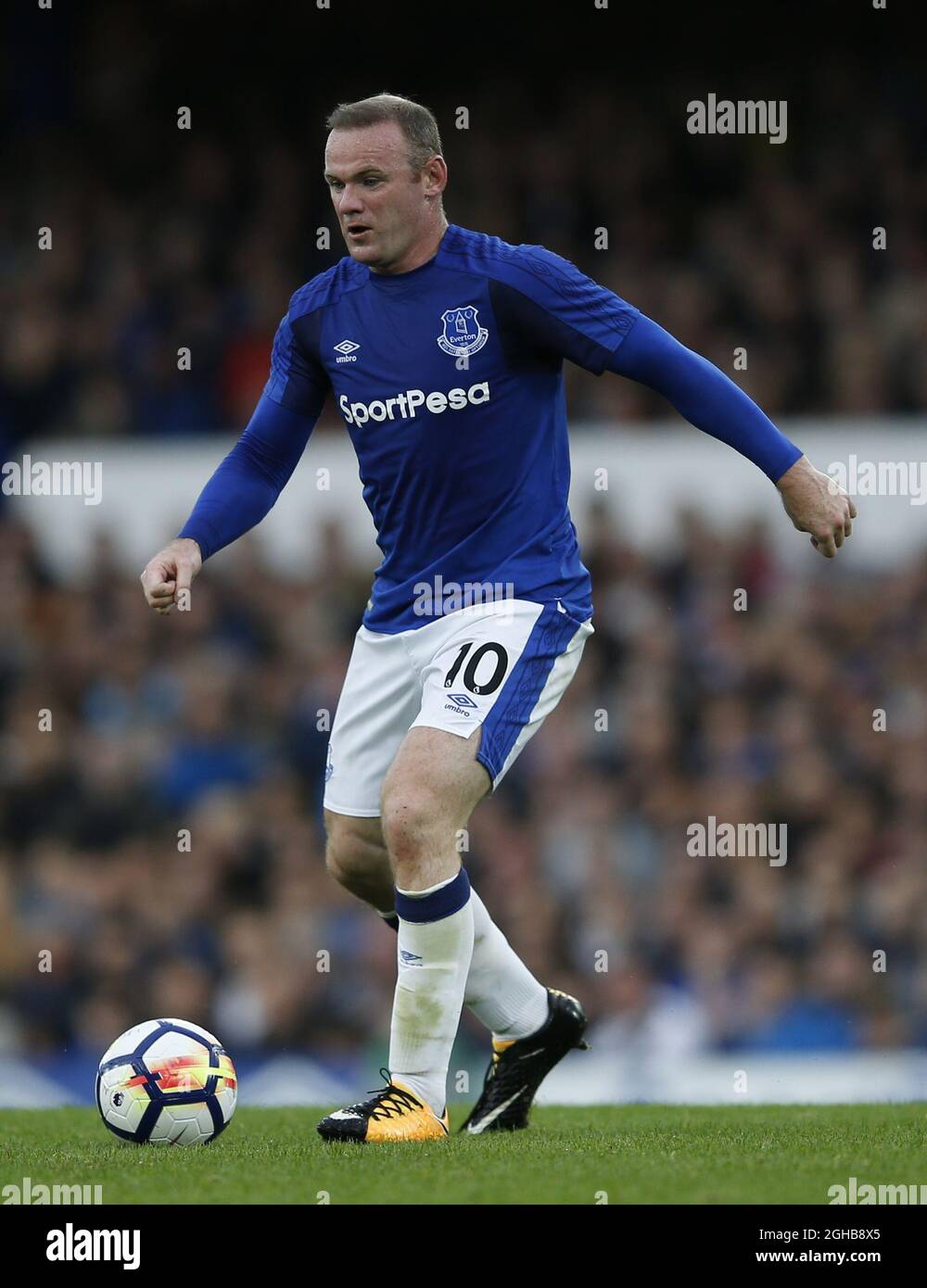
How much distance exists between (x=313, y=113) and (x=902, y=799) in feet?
23.3

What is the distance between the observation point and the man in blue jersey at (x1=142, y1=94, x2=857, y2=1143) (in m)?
5.25

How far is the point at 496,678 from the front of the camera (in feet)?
17.5

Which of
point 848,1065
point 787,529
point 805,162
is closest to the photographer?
point 848,1065

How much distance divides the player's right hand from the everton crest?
948 mm

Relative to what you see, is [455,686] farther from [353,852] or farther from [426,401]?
[426,401]

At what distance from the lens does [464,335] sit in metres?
5.47

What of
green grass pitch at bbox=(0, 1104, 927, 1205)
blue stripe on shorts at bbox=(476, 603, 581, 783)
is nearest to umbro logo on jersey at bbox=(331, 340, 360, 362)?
blue stripe on shorts at bbox=(476, 603, 581, 783)

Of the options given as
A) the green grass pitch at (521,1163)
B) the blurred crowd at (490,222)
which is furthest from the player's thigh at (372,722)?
the blurred crowd at (490,222)

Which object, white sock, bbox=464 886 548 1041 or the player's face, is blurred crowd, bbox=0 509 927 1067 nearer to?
white sock, bbox=464 886 548 1041

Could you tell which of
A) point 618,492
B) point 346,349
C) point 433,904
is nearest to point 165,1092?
point 433,904

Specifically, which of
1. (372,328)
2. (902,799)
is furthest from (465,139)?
(372,328)

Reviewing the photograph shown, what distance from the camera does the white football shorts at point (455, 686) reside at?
17.4ft

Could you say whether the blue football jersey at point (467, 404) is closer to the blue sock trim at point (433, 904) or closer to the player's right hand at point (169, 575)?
the player's right hand at point (169, 575)
